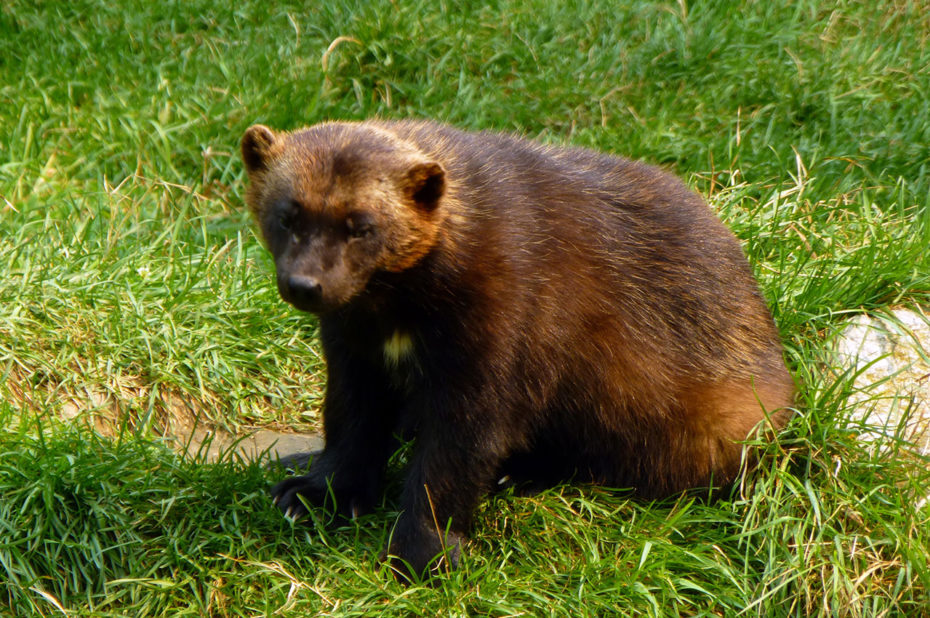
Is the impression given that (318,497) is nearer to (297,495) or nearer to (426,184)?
(297,495)

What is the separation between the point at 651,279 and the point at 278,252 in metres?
1.47

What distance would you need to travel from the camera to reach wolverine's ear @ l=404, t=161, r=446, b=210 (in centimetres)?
360

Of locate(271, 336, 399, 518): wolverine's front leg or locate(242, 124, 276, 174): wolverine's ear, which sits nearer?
locate(242, 124, 276, 174): wolverine's ear

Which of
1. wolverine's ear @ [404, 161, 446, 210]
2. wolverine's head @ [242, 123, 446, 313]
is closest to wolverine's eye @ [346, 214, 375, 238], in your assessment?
wolverine's head @ [242, 123, 446, 313]

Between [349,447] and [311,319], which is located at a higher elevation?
[349,447]

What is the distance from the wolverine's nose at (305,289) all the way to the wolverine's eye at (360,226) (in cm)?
22

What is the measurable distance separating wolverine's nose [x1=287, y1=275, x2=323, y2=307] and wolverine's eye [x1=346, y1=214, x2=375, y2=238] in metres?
0.22

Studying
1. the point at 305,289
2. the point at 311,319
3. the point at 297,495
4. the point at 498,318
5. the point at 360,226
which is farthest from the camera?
the point at 311,319

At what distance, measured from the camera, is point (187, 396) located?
499 cm

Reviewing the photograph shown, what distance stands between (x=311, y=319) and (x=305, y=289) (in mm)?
2058

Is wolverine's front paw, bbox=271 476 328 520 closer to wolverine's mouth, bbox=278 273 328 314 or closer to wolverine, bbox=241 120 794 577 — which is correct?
wolverine, bbox=241 120 794 577

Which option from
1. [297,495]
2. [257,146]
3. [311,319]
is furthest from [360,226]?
[311,319]

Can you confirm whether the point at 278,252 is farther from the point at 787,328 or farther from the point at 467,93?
the point at 467,93

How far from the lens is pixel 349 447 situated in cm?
423
